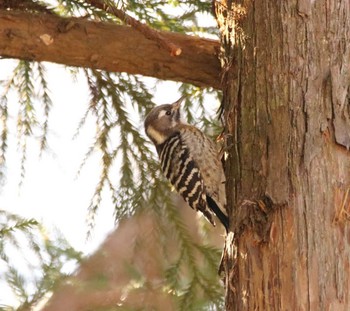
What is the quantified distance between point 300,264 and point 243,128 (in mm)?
626

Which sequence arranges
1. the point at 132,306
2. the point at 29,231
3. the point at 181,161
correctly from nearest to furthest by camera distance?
1. the point at 29,231
2. the point at 132,306
3. the point at 181,161

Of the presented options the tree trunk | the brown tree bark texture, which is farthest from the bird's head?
the tree trunk

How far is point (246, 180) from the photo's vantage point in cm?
307

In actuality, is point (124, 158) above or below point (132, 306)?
above

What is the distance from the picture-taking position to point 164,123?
4.39 meters

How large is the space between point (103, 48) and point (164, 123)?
34.4 inches

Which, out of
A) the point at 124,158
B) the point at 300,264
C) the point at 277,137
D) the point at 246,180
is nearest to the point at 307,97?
the point at 277,137

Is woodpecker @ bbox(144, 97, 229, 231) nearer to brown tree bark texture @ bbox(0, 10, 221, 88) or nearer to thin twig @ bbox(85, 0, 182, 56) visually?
brown tree bark texture @ bbox(0, 10, 221, 88)

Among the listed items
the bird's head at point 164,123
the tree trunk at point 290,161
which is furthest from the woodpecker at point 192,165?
the tree trunk at point 290,161

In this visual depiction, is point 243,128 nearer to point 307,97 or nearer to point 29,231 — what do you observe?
point 307,97

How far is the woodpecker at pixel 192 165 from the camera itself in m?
4.00

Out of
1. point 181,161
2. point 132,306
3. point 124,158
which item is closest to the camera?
point 132,306

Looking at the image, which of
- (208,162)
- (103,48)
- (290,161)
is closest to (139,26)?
(103,48)

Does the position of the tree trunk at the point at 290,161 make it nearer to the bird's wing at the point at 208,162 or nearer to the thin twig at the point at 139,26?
the thin twig at the point at 139,26
